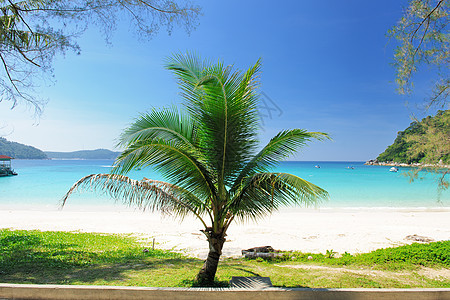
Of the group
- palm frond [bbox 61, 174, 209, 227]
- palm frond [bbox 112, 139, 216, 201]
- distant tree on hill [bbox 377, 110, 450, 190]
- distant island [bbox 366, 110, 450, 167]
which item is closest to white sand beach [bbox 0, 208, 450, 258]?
distant tree on hill [bbox 377, 110, 450, 190]

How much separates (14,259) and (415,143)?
1028 cm

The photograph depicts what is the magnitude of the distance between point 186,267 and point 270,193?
3.02 meters

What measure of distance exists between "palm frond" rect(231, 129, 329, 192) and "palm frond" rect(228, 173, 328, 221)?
0.36 metres

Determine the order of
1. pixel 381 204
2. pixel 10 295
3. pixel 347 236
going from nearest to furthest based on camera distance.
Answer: pixel 10 295 < pixel 347 236 < pixel 381 204

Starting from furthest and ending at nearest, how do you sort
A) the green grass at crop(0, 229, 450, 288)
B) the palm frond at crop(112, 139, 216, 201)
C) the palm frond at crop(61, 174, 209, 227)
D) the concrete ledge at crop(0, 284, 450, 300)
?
the green grass at crop(0, 229, 450, 288) < the palm frond at crop(112, 139, 216, 201) < the palm frond at crop(61, 174, 209, 227) < the concrete ledge at crop(0, 284, 450, 300)

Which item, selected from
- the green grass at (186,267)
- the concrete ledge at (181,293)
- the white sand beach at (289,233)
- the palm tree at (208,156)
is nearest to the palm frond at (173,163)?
the palm tree at (208,156)

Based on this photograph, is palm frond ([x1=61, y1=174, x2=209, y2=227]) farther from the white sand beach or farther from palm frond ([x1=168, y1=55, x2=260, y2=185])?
the white sand beach

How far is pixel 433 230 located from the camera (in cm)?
1303

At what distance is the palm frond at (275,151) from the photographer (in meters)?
4.59

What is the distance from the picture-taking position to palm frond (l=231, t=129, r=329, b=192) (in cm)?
459

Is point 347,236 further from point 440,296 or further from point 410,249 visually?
point 440,296

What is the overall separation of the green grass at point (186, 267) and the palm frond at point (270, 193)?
4.52 feet

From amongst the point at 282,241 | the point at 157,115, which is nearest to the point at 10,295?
the point at 157,115

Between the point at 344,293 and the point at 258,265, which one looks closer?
the point at 344,293
